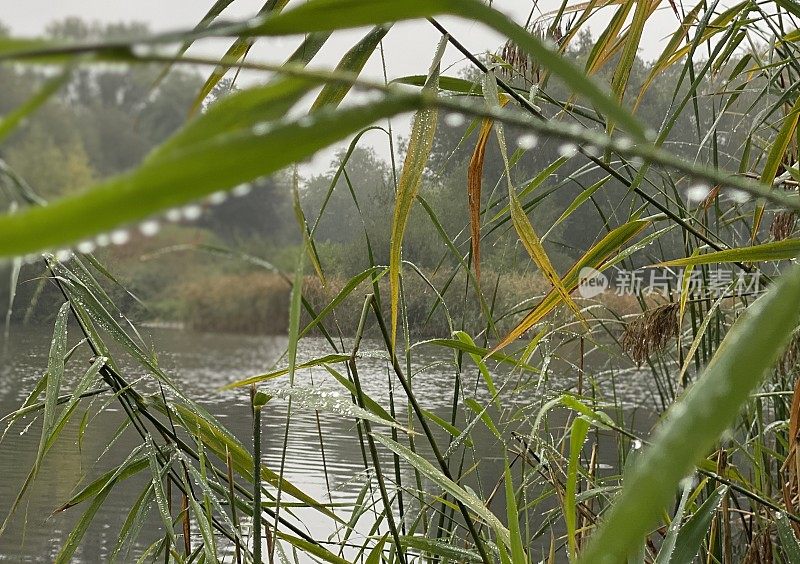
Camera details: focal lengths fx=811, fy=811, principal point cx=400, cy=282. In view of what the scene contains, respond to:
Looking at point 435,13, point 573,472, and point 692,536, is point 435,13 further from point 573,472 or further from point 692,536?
point 692,536

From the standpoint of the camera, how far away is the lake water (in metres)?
1.65

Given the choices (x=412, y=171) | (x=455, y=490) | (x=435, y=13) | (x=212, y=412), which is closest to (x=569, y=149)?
(x=412, y=171)

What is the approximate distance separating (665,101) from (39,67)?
2181mm

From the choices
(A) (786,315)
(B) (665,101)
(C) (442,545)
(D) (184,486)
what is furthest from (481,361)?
(B) (665,101)

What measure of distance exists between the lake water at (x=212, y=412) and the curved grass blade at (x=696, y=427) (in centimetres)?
115

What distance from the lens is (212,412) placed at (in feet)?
7.12

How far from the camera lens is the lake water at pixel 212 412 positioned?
165cm

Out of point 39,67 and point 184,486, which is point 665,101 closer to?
point 184,486

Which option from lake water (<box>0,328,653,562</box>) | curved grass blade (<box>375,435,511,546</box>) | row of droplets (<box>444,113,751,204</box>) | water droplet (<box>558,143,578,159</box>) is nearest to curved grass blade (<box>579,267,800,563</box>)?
row of droplets (<box>444,113,751,204</box>)

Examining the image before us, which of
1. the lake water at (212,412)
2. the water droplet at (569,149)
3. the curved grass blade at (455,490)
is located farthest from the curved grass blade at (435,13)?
the lake water at (212,412)

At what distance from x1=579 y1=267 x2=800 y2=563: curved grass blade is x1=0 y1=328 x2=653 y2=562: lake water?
115cm

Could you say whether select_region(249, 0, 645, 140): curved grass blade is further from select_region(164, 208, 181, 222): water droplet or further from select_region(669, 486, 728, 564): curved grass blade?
select_region(669, 486, 728, 564): curved grass blade

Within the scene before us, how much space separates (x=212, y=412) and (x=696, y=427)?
2128 mm

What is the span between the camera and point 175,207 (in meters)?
0.12
